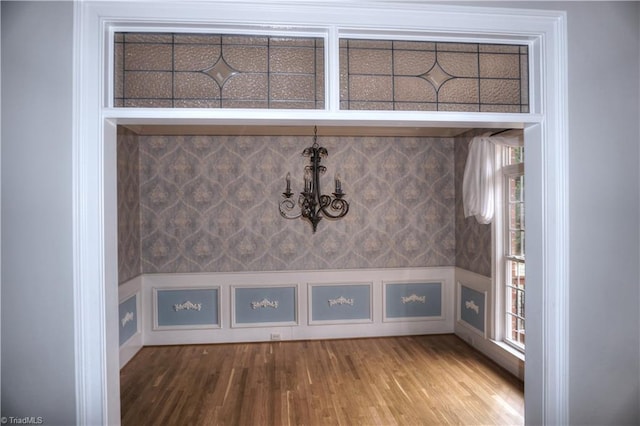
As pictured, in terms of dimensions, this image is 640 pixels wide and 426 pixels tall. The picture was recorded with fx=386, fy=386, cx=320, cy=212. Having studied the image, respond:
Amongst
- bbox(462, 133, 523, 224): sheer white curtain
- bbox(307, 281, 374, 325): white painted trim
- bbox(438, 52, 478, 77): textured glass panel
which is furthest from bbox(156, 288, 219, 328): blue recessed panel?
bbox(438, 52, 478, 77): textured glass panel

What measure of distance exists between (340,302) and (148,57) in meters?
3.81

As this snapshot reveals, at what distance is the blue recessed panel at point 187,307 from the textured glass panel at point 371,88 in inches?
143

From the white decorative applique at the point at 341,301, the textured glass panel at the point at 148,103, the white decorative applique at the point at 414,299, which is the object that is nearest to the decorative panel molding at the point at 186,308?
→ the white decorative applique at the point at 341,301

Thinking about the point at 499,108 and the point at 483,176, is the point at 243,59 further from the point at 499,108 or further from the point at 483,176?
the point at 483,176

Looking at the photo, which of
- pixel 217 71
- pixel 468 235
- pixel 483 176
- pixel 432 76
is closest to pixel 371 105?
pixel 432 76

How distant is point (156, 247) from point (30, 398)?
10.4ft

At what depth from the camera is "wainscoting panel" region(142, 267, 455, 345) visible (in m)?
4.74

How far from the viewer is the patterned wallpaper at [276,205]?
4.75 m

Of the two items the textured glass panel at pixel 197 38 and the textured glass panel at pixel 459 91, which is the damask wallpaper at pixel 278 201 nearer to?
the textured glass panel at pixel 459 91

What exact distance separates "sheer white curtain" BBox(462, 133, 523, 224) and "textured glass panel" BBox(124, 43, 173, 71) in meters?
3.24

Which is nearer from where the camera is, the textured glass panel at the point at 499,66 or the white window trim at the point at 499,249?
the textured glass panel at the point at 499,66

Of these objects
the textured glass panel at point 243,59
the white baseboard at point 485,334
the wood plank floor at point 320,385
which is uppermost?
the textured glass panel at point 243,59

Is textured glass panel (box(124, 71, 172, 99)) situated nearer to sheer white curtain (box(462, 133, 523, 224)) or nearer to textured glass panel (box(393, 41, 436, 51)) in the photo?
textured glass panel (box(393, 41, 436, 51))

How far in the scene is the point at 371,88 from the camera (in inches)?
73.8
